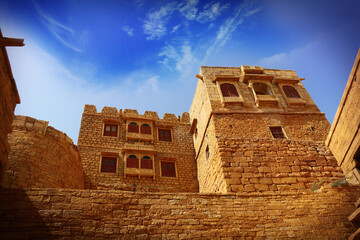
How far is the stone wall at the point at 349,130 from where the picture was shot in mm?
7926

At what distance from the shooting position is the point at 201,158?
1384 centimetres

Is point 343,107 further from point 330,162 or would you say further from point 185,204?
point 185,204

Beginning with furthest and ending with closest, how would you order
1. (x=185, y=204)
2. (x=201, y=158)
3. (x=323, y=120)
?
(x=201, y=158), (x=323, y=120), (x=185, y=204)

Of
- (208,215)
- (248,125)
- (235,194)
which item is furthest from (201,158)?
(208,215)

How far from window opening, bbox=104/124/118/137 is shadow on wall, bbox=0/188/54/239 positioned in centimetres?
902

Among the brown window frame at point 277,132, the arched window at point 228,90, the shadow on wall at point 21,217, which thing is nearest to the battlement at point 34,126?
the shadow on wall at point 21,217

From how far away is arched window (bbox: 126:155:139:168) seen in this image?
46.7 ft

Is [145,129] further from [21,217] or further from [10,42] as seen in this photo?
[10,42]

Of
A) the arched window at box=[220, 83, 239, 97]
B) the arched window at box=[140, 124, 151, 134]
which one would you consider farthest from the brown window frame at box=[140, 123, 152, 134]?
the arched window at box=[220, 83, 239, 97]

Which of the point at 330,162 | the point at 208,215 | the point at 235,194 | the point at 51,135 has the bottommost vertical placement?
the point at 208,215

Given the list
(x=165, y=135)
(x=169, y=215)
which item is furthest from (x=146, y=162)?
(x=169, y=215)

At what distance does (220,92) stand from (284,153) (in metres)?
4.30

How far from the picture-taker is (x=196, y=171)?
14.9m

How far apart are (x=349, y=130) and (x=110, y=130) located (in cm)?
1173
